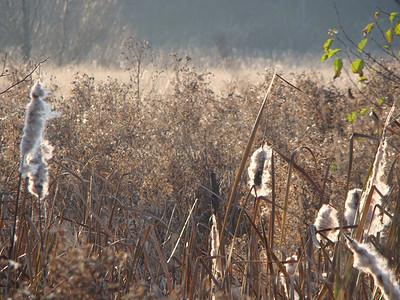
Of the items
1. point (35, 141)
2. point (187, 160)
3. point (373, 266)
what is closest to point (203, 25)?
point (187, 160)

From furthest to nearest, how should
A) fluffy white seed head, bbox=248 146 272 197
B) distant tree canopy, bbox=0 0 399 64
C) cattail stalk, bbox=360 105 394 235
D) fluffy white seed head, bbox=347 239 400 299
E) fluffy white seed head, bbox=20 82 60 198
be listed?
distant tree canopy, bbox=0 0 399 64, fluffy white seed head, bbox=248 146 272 197, fluffy white seed head, bbox=20 82 60 198, cattail stalk, bbox=360 105 394 235, fluffy white seed head, bbox=347 239 400 299

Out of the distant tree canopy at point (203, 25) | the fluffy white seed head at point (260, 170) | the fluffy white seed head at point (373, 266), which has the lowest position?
the fluffy white seed head at point (373, 266)

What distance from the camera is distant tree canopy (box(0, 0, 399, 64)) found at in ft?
71.4

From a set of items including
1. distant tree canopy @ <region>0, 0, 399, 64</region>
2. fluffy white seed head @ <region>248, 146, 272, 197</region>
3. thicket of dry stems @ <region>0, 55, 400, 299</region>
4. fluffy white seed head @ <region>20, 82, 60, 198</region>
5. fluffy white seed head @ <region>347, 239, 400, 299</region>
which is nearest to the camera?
fluffy white seed head @ <region>347, 239, 400, 299</region>

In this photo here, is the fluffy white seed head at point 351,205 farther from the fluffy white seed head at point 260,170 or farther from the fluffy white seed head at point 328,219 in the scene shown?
the fluffy white seed head at point 260,170

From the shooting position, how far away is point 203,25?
138 ft

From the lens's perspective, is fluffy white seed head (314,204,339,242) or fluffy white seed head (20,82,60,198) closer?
fluffy white seed head (20,82,60,198)

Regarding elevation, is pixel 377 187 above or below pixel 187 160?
below

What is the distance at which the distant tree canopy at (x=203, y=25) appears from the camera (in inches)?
857

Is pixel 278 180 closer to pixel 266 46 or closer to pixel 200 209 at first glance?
pixel 200 209

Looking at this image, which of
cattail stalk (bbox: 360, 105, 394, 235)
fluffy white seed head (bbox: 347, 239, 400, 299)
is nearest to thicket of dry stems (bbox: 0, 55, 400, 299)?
cattail stalk (bbox: 360, 105, 394, 235)

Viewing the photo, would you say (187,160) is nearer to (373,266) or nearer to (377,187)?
(377,187)

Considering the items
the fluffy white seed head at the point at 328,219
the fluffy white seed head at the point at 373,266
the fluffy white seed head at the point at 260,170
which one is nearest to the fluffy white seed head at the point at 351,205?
the fluffy white seed head at the point at 328,219

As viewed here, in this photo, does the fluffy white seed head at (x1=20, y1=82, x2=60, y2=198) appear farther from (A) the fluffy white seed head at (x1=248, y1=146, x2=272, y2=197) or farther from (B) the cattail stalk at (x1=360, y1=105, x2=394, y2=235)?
(B) the cattail stalk at (x1=360, y1=105, x2=394, y2=235)
